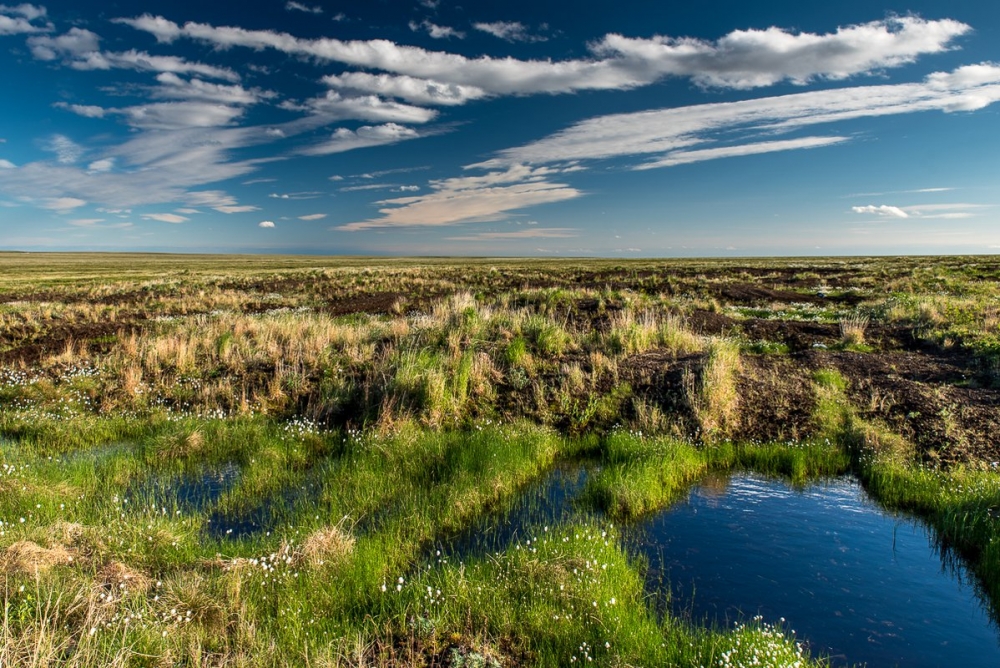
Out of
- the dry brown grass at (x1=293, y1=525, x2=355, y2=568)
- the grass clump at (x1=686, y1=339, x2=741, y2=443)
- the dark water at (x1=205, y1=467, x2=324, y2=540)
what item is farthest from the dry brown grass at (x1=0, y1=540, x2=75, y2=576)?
the grass clump at (x1=686, y1=339, x2=741, y2=443)

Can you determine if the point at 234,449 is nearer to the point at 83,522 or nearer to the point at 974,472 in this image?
the point at 83,522

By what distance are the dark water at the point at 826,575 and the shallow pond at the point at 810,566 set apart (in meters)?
0.01

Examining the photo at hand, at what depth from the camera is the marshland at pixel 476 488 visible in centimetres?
451

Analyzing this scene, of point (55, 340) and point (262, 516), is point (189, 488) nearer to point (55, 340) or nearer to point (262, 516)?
point (262, 516)

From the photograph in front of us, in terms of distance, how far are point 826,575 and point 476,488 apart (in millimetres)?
4497

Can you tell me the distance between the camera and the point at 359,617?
4773mm

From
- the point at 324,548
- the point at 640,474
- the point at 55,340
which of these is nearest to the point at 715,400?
the point at 640,474

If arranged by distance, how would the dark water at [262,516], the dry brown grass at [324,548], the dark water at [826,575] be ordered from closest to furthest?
the dark water at [826,575] → the dry brown grass at [324,548] → the dark water at [262,516]

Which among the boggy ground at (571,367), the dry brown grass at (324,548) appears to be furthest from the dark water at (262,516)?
the boggy ground at (571,367)

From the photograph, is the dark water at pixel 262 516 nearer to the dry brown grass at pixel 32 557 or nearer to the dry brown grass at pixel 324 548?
the dry brown grass at pixel 324 548

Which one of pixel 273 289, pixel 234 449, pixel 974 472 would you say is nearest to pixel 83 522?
pixel 234 449

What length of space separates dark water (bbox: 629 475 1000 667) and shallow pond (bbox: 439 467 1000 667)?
0.01 m

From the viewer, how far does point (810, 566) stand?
5914 millimetres

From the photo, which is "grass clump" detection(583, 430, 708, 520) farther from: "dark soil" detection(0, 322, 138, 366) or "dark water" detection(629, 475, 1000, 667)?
"dark soil" detection(0, 322, 138, 366)
